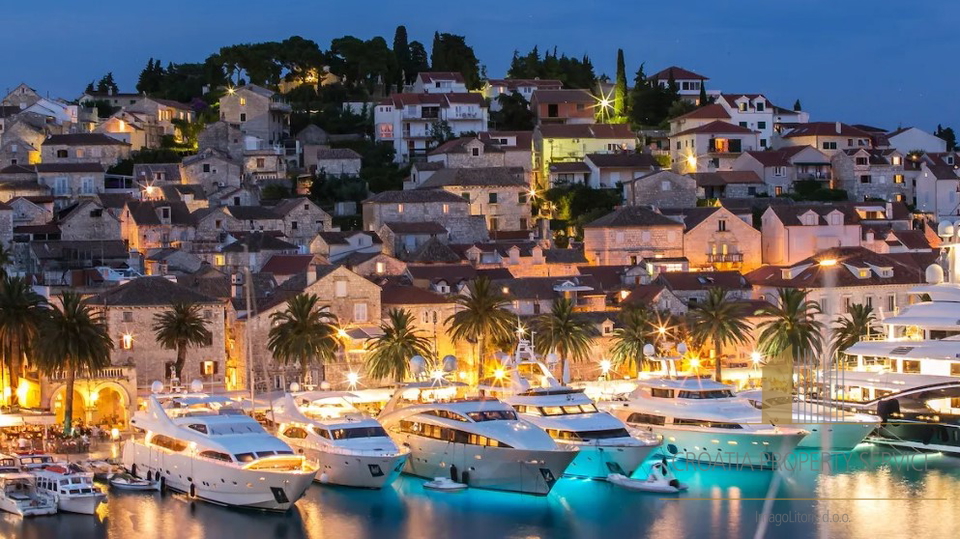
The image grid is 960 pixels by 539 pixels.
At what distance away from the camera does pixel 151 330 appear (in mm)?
62812

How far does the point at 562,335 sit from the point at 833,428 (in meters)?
12.8

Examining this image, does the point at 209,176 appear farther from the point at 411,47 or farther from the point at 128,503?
the point at 128,503

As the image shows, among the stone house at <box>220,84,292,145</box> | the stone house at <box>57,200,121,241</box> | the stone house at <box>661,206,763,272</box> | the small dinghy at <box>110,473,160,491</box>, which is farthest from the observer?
the stone house at <box>220,84,292,145</box>

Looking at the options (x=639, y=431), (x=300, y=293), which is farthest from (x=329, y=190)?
(x=639, y=431)

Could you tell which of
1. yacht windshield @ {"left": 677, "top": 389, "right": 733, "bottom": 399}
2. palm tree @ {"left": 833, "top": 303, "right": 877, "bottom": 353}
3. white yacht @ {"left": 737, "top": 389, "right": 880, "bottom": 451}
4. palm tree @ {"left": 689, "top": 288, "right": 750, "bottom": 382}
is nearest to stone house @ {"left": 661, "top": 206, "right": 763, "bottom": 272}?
palm tree @ {"left": 833, "top": 303, "right": 877, "bottom": 353}

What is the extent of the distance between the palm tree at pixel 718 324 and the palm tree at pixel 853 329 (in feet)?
13.0

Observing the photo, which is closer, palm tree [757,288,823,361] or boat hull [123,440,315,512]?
boat hull [123,440,315,512]

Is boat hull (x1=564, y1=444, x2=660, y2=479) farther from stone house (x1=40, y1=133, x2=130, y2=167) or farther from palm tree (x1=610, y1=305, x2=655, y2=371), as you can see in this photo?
stone house (x1=40, y1=133, x2=130, y2=167)

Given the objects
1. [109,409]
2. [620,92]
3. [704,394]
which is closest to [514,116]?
[620,92]

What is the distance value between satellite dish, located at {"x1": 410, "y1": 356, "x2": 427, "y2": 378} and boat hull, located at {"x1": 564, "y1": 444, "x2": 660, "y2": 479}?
27.9 ft

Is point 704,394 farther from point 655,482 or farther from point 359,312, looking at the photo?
point 359,312

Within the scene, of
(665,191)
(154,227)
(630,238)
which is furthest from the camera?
(665,191)

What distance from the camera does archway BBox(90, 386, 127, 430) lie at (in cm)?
5941

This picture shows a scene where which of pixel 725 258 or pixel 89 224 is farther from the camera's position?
pixel 89 224
